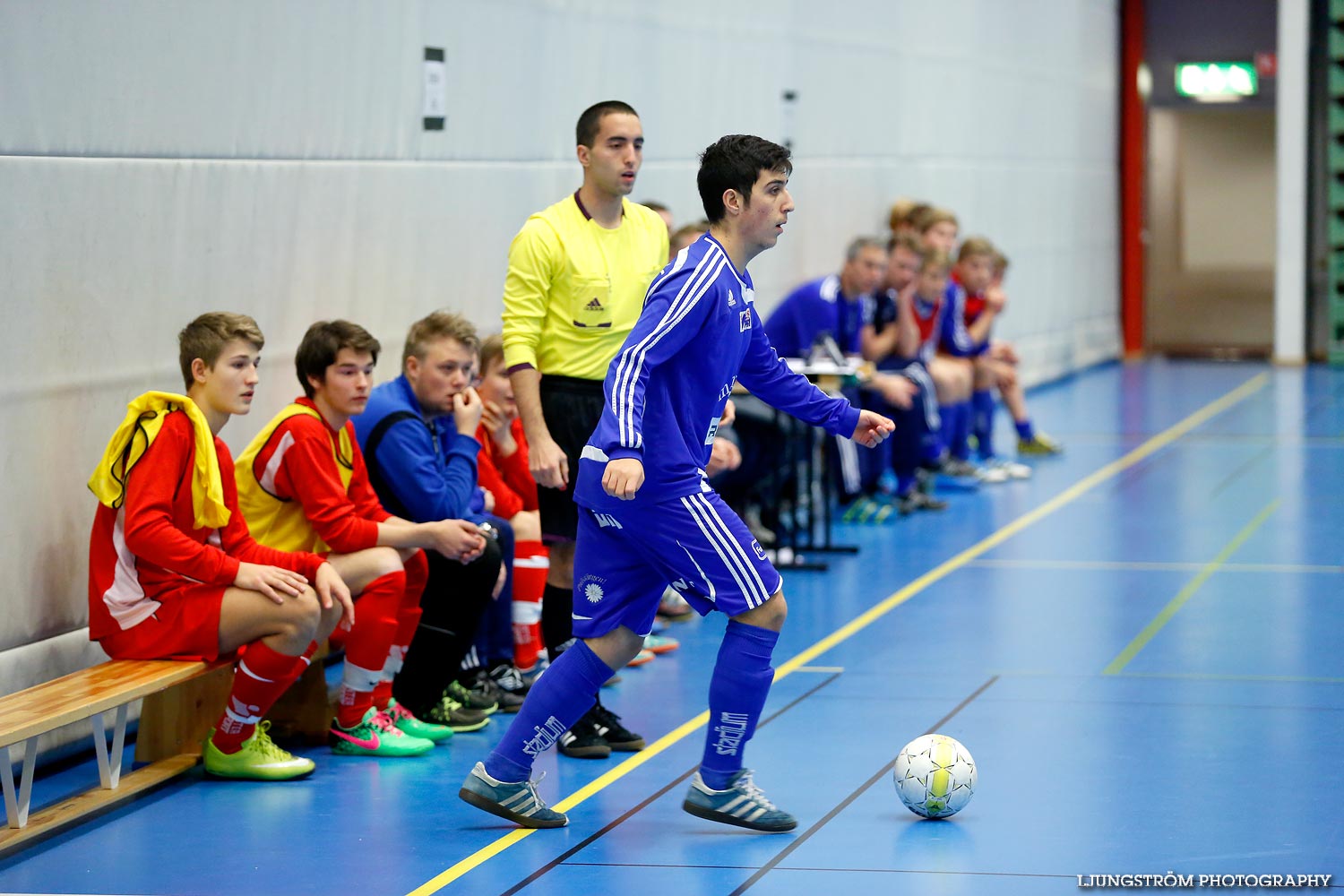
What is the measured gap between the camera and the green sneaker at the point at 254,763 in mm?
5340

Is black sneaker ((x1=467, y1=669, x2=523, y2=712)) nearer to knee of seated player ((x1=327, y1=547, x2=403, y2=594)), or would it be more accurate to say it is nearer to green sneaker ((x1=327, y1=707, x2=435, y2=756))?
green sneaker ((x1=327, y1=707, x2=435, y2=756))

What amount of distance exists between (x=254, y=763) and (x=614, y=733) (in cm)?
109

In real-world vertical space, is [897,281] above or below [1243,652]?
above

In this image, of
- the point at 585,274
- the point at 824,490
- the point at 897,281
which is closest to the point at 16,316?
the point at 585,274

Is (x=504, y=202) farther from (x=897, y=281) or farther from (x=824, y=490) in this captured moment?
(x=897, y=281)

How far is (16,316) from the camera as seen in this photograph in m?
5.35

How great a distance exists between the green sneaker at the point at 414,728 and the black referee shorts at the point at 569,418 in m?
0.76

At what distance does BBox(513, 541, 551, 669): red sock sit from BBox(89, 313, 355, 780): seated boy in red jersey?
51.6 inches

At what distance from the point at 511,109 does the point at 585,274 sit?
269 cm

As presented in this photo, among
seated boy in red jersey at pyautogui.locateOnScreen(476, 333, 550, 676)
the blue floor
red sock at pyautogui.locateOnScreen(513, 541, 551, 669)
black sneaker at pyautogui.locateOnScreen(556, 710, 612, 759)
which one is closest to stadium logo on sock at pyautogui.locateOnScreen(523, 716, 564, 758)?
the blue floor

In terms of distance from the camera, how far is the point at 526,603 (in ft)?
21.6

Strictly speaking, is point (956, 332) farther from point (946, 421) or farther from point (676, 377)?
point (676, 377)

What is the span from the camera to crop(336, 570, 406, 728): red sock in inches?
219

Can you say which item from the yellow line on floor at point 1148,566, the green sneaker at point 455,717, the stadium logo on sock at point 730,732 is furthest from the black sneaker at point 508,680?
the yellow line on floor at point 1148,566
